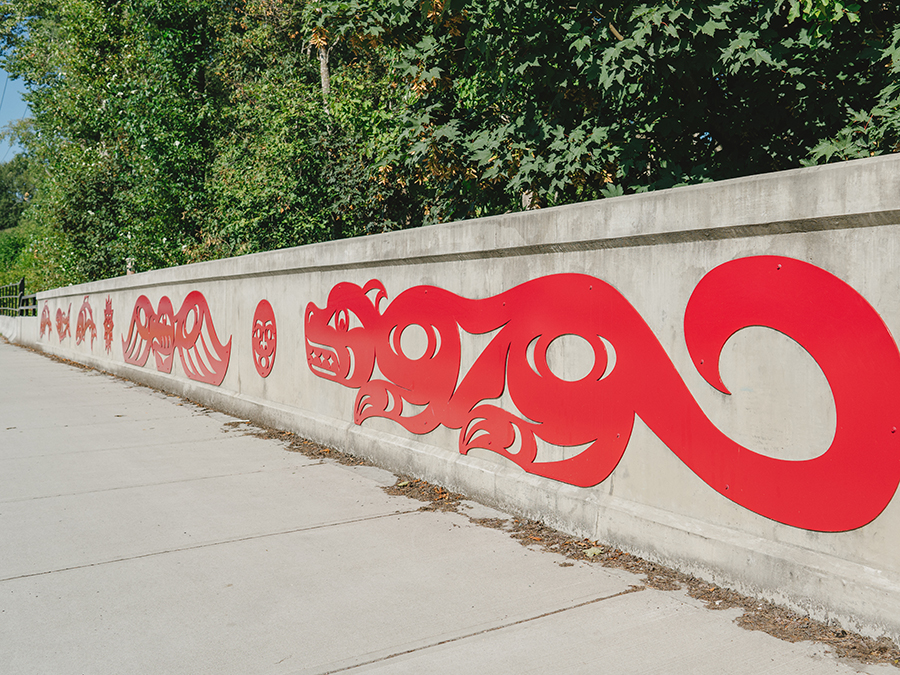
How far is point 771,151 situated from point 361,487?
4866 mm

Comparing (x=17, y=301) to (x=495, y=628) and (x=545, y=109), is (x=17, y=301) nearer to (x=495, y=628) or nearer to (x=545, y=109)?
(x=545, y=109)

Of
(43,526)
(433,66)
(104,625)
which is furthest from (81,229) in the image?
(104,625)

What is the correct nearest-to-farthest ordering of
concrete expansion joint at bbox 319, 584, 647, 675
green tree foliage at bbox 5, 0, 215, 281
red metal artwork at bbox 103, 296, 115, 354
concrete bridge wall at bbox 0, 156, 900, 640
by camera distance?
concrete expansion joint at bbox 319, 584, 647, 675 < concrete bridge wall at bbox 0, 156, 900, 640 < red metal artwork at bbox 103, 296, 115, 354 < green tree foliage at bbox 5, 0, 215, 281

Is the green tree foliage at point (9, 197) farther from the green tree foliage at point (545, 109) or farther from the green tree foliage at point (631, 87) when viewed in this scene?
the green tree foliage at point (631, 87)

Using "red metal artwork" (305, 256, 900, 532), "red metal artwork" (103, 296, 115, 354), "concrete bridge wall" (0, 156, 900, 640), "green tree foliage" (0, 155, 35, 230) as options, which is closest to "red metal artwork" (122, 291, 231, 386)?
"red metal artwork" (103, 296, 115, 354)

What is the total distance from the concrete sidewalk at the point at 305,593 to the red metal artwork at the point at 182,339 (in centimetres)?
403

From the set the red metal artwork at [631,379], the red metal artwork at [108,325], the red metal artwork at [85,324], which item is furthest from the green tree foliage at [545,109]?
the red metal artwork at [85,324]

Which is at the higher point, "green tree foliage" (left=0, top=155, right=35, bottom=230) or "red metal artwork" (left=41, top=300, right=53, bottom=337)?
"green tree foliage" (left=0, top=155, right=35, bottom=230)

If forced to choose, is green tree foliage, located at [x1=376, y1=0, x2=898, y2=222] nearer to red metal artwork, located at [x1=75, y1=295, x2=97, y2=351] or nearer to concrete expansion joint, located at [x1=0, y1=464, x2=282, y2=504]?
concrete expansion joint, located at [x1=0, y1=464, x2=282, y2=504]

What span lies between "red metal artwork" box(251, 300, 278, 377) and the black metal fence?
2225 cm

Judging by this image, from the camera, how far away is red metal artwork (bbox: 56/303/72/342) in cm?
2006

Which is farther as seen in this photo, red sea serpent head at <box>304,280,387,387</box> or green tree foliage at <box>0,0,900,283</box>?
red sea serpent head at <box>304,280,387,387</box>

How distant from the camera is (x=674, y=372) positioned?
159 inches

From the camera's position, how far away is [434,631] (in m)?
3.30
